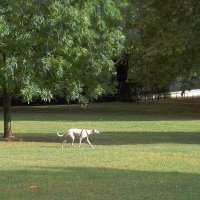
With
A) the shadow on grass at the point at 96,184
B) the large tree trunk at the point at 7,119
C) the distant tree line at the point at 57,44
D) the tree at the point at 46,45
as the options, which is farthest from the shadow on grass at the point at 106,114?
the shadow on grass at the point at 96,184

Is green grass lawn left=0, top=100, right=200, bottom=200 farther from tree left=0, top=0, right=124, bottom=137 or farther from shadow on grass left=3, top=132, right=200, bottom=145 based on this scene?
tree left=0, top=0, right=124, bottom=137

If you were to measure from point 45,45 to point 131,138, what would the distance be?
5687 mm

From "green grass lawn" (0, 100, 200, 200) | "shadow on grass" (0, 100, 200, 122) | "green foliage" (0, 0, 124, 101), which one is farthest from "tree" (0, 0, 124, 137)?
"shadow on grass" (0, 100, 200, 122)

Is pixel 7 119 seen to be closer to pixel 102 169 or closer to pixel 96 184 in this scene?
pixel 102 169

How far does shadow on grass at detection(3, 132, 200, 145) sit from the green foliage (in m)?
2.12

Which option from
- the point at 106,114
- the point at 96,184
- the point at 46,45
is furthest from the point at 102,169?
the point at 106,114

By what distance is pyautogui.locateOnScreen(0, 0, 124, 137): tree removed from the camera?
69.9 feet

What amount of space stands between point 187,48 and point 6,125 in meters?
16.2

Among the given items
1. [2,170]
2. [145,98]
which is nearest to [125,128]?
[2,170]

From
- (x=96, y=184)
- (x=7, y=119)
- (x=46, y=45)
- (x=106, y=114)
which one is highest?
(x=46, y=45)

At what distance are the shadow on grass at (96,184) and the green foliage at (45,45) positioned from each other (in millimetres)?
7983

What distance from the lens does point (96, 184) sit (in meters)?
11.6

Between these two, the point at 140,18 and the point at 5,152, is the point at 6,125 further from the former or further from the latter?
the point at 140,18

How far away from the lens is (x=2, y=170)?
13.6 metres
